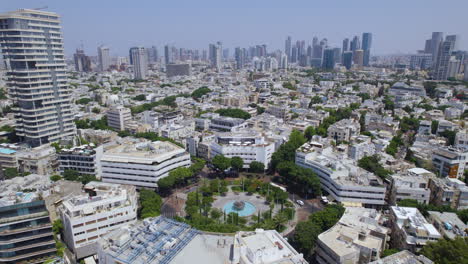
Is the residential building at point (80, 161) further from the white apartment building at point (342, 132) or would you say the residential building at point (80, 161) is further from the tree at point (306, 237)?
the white apartment building at point (342, 132)

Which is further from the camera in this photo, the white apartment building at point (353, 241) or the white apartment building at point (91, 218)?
the white apartment building at point (91, 218)

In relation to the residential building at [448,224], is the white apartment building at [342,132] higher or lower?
higher

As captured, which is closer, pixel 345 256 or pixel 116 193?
pixel 345 256

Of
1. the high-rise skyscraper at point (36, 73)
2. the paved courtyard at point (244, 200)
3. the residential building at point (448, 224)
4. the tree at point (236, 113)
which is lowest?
the paved courtyard at point (244, 200)

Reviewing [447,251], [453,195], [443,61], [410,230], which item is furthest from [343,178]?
[443,61]

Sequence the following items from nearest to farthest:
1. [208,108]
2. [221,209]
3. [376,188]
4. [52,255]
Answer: [52,255] → [376,188] → [221,209] → [208,108]

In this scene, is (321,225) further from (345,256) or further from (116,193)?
(116,193)

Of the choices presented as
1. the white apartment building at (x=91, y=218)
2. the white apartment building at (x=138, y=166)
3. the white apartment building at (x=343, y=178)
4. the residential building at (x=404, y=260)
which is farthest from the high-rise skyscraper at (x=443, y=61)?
the white apartment building at (x=91, y=218)

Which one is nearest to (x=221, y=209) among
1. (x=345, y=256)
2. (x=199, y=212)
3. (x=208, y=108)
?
(x=199, y=212)
